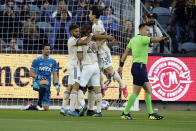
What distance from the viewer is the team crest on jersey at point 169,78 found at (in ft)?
63.0

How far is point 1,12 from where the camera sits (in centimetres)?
2175

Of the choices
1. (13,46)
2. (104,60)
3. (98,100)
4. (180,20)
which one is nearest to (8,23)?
(13,46)

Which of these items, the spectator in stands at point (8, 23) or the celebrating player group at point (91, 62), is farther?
the spectator in stands at point (8, 23)

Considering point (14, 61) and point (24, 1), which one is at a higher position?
point (24, 1)

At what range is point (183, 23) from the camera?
22.3 m

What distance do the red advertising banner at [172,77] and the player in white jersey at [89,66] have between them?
566 cm

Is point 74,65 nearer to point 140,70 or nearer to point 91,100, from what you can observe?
point 91,100

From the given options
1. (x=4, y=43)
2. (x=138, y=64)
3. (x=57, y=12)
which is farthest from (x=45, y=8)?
(x=138, y=64)

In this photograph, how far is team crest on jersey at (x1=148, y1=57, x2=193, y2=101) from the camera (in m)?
19.2

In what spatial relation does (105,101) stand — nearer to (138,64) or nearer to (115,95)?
(115,95)

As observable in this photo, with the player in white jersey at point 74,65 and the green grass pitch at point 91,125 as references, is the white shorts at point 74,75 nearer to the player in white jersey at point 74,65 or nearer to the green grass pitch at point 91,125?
the player in white jersey at point 74,65

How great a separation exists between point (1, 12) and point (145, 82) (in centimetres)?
1018

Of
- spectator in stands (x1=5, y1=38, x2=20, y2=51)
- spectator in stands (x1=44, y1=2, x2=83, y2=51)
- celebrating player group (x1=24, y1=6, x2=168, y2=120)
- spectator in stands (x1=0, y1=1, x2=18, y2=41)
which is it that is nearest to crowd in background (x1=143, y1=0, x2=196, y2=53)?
spectator in stands (x1=44, y1=2, x2=83, y2=51)

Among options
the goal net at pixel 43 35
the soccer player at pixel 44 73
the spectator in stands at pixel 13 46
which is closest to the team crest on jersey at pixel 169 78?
the goal net at pixel 43 35
